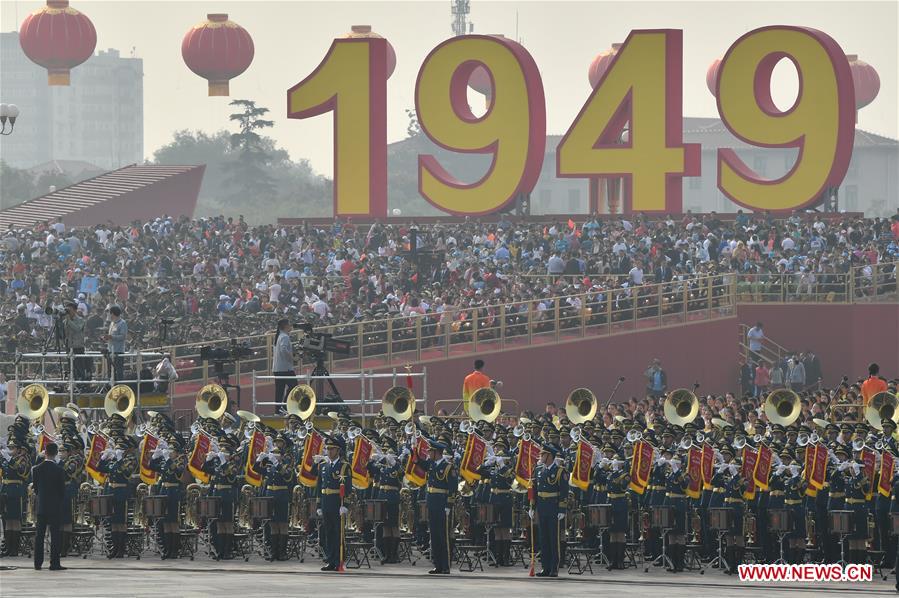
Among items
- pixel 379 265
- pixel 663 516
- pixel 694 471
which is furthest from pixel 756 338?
pixel 663 516

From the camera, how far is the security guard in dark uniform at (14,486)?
26.6m

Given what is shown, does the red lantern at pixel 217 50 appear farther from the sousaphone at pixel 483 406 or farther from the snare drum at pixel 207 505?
the snare drum at pixel 207 505

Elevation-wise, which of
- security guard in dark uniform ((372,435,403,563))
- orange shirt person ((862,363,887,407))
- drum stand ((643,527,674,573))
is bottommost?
drum stand ((643,527,674,573))

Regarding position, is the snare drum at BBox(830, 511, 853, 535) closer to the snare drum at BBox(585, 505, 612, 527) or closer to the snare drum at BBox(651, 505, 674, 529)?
the snare drum at BBox(651, 505, 674, 529)

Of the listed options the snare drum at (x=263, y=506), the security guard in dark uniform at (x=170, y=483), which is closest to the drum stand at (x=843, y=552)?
the snare drum at (x=263, y=506)

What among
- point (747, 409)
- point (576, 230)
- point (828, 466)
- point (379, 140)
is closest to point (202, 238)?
point (379, 140)

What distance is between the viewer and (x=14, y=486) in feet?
87.2

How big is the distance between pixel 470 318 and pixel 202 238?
11.6 meters

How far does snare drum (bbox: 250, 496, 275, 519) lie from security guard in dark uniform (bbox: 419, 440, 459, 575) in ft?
7.75

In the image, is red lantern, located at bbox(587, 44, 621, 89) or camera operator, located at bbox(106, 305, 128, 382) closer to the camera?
camera operator, located at bbox(106, 305, 128, 382)

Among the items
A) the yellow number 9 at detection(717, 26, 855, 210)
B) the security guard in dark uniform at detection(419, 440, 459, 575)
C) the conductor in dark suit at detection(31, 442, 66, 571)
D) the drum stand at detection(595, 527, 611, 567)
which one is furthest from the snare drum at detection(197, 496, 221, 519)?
the yellow number 9 at detection(717, 26, 855, 210)

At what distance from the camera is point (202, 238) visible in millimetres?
50312

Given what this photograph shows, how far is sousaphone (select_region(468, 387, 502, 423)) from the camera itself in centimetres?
2852

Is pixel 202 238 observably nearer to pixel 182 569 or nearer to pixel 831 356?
pixel 831 356
